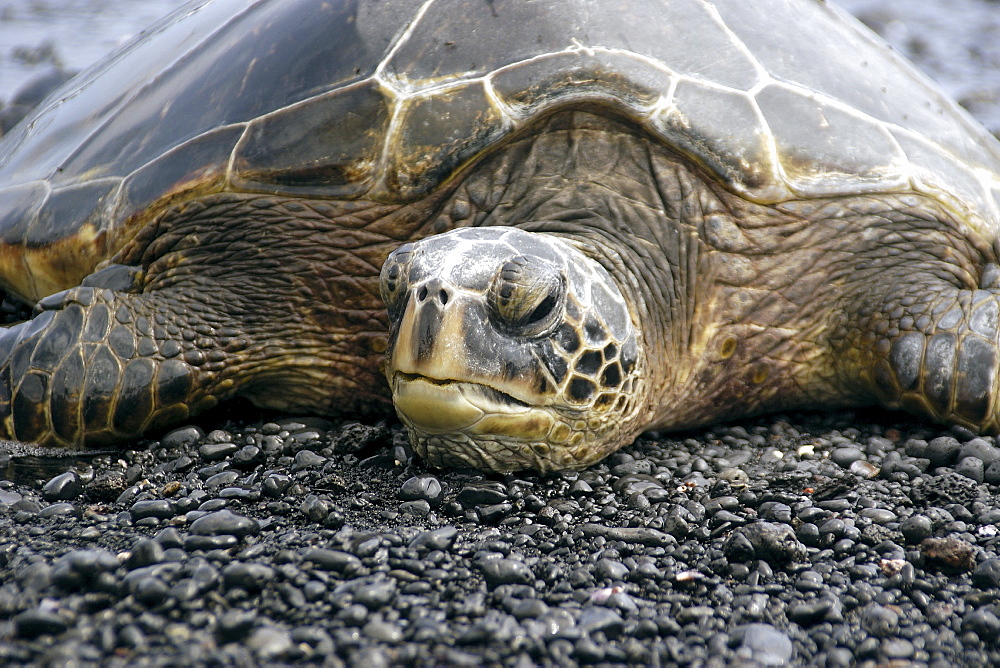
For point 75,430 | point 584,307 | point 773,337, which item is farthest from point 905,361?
point 75,430

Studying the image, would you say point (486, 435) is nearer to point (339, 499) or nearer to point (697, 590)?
point (339, 499)

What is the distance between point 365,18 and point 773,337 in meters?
1.94

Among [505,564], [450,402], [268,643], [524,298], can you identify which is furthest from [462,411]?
[268,643]

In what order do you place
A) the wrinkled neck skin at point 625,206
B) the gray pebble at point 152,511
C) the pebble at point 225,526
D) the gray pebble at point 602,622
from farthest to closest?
the wrinkled neck skin at point 625,206 → the gray pebble at point 152,511 → the pebble at point 225,526 → the gray pebble at point 602,622

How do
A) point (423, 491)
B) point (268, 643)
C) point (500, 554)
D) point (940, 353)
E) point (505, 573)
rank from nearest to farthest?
point (268, 643) < point (505, 573) < point (500, 554) < point (423, 491) < point (940, 353)

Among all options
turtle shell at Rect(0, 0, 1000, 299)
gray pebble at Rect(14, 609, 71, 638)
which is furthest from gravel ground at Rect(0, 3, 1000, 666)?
turtle shell at Rect(0, 0, 1000, 299)

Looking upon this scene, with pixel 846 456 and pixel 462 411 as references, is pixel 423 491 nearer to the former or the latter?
pixel 462 411

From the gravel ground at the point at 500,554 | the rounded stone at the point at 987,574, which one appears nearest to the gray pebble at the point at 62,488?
the gravel ground at the point at 500,554

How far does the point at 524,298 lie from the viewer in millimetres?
2396

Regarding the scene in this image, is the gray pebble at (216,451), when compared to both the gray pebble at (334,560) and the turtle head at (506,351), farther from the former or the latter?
the gray pebble at (334,560)

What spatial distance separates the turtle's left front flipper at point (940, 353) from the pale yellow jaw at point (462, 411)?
130 cm

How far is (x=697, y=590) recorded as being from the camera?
2.04m

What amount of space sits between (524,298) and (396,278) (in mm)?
412

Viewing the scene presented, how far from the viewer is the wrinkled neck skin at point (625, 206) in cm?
302
